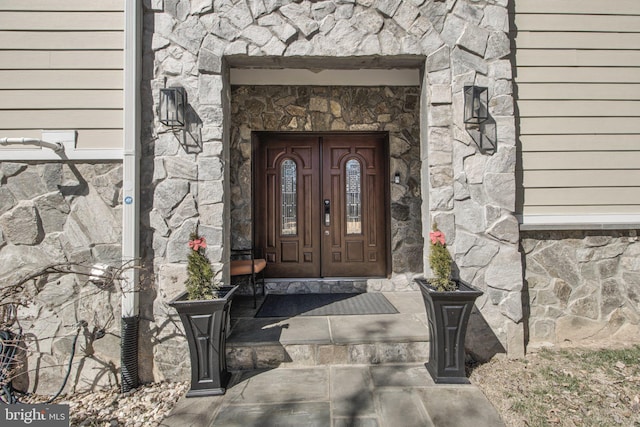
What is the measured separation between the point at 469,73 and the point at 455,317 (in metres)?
1.97

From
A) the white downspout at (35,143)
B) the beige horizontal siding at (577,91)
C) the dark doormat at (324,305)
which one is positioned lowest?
the dark doormat at (324,305)

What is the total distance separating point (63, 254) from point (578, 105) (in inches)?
178

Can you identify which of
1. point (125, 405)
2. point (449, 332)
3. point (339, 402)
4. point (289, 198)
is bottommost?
point (125, 405)

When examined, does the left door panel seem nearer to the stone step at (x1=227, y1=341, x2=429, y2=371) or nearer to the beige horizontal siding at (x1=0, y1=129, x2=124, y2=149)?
the stone step at (x1=227, y1=341, x2=429, y2=371)

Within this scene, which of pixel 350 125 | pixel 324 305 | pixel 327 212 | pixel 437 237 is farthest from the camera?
pixel 327 212

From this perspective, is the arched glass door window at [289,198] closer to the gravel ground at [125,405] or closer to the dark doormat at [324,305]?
the dark doormat at [324,305]

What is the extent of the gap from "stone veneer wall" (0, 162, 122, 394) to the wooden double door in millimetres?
1866

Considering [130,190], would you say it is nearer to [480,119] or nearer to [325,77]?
[325,77]

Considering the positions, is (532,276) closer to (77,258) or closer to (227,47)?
(227,47)

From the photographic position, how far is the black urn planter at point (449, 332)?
2.22 metres

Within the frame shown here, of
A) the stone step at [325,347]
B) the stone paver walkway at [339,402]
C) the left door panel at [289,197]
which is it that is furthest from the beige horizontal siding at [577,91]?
the stone paver walkway at [339,402]

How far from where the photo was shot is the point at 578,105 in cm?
279

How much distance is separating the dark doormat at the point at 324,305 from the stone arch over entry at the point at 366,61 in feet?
2.98

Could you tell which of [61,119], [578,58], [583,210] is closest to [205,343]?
[61,119]
